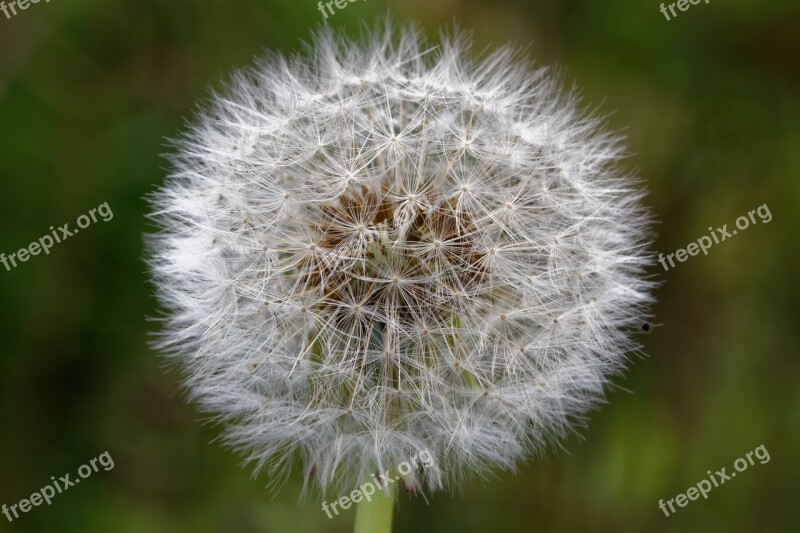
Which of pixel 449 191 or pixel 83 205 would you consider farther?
pixel 83 205

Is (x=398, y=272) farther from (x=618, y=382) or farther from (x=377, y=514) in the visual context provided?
→ (x=618, y=382)

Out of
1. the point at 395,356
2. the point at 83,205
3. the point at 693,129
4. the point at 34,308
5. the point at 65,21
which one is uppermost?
the point at 65,21

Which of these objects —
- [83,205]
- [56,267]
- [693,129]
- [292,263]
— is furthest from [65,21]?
[693,129]

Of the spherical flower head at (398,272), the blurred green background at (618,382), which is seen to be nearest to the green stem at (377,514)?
the spherical flower head at (398,272)

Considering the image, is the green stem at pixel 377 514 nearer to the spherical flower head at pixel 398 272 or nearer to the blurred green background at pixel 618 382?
the spherical flower head at pixel 398 272

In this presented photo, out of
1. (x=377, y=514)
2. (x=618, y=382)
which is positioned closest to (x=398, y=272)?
(x=377, y=514)

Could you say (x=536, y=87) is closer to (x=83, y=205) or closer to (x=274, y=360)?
(x=274, y=360)
